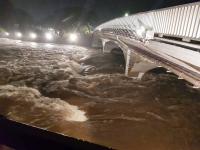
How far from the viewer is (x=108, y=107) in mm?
18516

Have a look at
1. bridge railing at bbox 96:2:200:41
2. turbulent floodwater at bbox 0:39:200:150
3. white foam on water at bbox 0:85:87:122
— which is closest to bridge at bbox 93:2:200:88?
bridge railing at bbox 96:2:200:41

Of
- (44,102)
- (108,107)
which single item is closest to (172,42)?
(108,107)

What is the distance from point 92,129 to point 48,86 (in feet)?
32.7

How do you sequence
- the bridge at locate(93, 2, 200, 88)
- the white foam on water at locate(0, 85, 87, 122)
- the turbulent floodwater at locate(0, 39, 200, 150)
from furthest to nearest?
the white foam on water at locate(0, 85, 87, 122)
the turbulent floodwater at locate(0, 39, 200, 150)
the bridge at locate(93, 2, 200, 88)

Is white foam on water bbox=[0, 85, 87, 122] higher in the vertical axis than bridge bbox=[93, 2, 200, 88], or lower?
lower

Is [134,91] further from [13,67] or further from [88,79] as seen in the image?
[13,67]

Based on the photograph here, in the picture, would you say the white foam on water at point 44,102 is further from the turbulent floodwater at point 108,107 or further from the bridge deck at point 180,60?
the bridge deck at point 180,60

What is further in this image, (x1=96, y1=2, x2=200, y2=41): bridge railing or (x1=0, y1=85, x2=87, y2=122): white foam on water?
(x1=0, y1=85, x2=87, y2=122): white foam on water

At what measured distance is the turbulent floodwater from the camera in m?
14.2

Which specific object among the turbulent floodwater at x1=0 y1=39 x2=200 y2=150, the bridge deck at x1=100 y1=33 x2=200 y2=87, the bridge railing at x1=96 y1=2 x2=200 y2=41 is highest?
the bridge railing at x1=96 y1=2 x2=200 y2=41

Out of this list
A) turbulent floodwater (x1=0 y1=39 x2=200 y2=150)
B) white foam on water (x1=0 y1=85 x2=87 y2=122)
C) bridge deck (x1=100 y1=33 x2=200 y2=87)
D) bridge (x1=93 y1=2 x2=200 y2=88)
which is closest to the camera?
bridge deck (x1=100 y1=33 x2=200 y2=87)

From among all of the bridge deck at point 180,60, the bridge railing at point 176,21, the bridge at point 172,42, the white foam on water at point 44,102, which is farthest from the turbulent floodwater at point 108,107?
the bridge railing at point 176,21

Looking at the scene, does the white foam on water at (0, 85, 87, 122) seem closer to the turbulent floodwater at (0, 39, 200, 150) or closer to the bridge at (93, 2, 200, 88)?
the turbulent floodwater at (0, 39, 200, 150)

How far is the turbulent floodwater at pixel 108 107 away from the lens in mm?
14227
